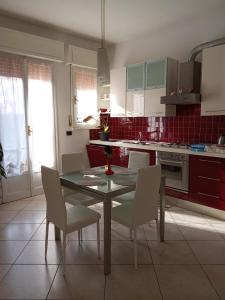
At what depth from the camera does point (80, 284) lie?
1934 mm

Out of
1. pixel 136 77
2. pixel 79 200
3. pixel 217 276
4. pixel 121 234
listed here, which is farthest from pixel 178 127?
pixel 217 276

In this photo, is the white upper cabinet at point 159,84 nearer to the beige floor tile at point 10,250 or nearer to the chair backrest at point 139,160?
the chair backrest at point 139,160

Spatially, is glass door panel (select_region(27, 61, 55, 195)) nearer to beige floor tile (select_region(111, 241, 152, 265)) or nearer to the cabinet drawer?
beige floor tile (select_region(111, 241, 152, 265))

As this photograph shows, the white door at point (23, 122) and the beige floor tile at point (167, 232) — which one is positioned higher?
the white door at point (23, 122)

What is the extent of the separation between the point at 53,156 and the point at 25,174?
57 centimetres

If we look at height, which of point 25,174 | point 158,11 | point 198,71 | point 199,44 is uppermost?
point 158,11

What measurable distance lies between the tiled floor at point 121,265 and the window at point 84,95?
2217 millimetres

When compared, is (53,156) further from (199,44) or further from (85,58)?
(199,44)

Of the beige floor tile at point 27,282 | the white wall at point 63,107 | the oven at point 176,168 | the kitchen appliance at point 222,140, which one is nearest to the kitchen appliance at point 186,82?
the kitchen appliance at point 222,140

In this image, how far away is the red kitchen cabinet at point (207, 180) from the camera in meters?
3.03

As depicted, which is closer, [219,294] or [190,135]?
[219,294]

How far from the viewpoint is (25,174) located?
397cm

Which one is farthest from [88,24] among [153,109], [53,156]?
[53,156]

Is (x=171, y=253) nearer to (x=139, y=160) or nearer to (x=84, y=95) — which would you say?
(x=139, y=160)
